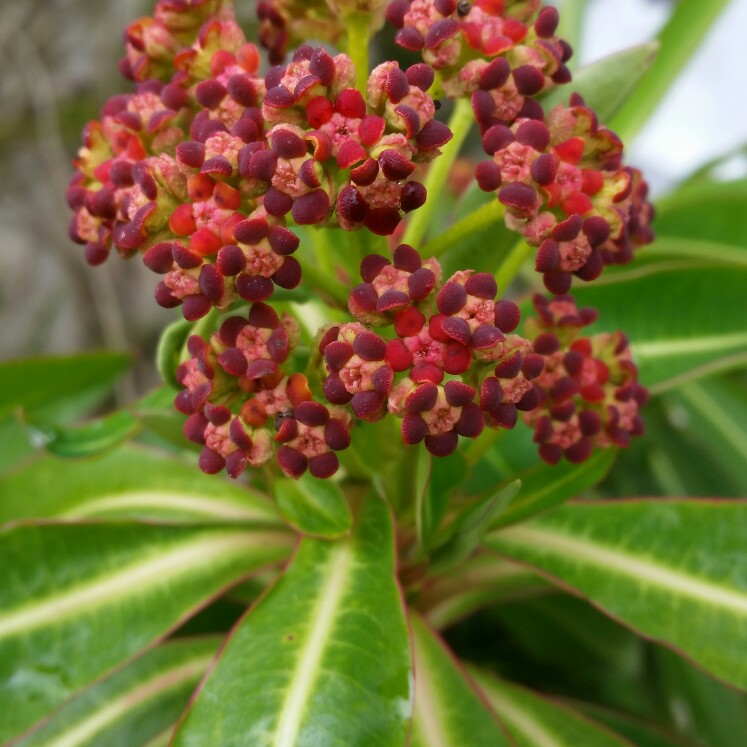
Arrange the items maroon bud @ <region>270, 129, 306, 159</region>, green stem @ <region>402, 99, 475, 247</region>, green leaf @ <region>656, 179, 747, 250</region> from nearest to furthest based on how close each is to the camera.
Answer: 1. maroon bud @ <region>270, 129, 306, 159</region>
2. green stem @ <region>402, 99, 475, 247</region>
3. green leaf @ <region>656, 179, 747, 250</region>

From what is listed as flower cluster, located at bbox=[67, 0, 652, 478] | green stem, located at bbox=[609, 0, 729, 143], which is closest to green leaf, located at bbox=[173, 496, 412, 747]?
flower cluster, located at bbox=[67, 0, 652, 478]

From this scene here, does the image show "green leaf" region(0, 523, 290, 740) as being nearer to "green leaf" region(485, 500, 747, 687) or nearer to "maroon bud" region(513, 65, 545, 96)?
"green leaf" region(485, 500, 747, 687)

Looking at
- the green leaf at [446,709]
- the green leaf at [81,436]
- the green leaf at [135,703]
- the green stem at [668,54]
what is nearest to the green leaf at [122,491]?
the green leaf at [81,436]

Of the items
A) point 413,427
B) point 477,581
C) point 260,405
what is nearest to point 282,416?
point 260,405

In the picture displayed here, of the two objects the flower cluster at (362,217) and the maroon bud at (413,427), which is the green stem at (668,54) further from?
the maroon bud at (413,427)

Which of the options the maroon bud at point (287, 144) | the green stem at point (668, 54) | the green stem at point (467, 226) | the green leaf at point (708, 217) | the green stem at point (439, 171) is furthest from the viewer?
the green stem at point (668, 54)

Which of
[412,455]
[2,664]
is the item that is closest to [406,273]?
[412,455]
